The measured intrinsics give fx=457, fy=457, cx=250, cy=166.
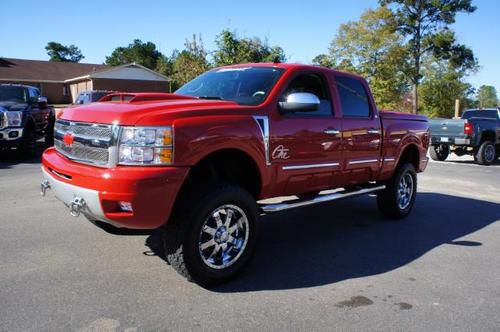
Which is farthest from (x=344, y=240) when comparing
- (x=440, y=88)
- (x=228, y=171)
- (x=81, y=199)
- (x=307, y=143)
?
(x=440, y=88)

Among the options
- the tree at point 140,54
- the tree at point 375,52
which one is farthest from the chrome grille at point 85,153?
the tree at point 140,54

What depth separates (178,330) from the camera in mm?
3182

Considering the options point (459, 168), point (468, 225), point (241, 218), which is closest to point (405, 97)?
point (459, 168)

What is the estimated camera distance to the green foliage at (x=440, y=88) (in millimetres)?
42031

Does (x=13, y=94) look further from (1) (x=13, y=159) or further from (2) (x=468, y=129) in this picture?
(2) (x=468, y=129)

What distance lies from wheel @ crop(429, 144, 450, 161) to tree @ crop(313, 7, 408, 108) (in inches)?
743

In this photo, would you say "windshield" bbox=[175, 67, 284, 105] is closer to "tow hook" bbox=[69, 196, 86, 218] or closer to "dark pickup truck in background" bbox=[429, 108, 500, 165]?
"tow hook" bbox=[69, 196, 86, 218]

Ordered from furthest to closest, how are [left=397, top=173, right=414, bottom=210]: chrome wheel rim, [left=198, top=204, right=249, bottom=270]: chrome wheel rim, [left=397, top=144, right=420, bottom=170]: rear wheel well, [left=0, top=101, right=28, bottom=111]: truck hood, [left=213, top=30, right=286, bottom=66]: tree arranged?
[left=213, top=30, right=286, bottom=66]: tree < [left=0, top=101, right=28, bottom=111]: truck hood < [left=397, top=144, right=420, bottom=170]: rear wheel well < [left=397, top=173, right=414, bottom=210]: chrome wheel rim < [left=198, top=204, right=249, bottom=270]: chrome wheel rim

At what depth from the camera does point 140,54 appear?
84.4 meters

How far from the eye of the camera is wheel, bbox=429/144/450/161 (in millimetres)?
15828

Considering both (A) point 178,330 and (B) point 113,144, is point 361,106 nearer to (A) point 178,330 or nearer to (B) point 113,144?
(B) point 113,144

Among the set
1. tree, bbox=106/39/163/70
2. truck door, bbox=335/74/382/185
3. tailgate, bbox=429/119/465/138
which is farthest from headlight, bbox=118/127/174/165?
tree, bbox=106/39/163/70

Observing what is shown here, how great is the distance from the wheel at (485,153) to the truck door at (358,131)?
34.1ft

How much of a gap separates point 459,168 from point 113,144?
40.9ft
